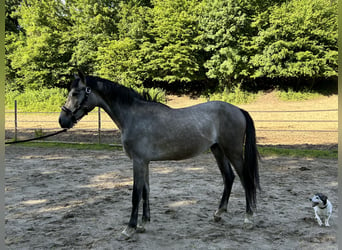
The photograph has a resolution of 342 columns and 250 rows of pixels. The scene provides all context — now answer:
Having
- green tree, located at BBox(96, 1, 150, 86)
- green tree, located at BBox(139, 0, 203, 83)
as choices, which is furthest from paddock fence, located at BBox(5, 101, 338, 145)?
green tree, located at BBox(139, 0, 203, 83)

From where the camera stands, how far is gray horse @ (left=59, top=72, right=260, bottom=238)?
9.84 feet

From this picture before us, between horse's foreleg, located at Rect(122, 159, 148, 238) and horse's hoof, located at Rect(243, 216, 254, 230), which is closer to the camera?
horse's foreleg, located at Rect(122, 159, 148, 238)

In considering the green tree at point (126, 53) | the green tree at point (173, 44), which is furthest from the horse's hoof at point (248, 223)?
the green tree at point (126, 53)

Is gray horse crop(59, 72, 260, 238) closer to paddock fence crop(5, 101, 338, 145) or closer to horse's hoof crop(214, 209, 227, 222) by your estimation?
horse's hoof crop(214, 209, 227, 222)

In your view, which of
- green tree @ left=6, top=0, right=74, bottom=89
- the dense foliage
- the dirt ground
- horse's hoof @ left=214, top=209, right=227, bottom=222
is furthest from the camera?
green tree @ left=6, top=0, right=74, bottom=89

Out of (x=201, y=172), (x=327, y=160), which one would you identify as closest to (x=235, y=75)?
(x=327, y=160)

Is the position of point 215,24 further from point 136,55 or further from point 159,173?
point 159,173

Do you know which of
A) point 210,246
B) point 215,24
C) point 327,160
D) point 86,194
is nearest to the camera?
point 210,246

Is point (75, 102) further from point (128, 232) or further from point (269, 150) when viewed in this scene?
point (269, 150)

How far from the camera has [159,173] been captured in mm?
5699

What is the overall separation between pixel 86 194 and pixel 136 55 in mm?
21232

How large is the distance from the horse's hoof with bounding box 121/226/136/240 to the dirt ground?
65 mm

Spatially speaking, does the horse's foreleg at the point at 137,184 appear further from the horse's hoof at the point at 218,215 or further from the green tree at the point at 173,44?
the green tree at the point at 173,44

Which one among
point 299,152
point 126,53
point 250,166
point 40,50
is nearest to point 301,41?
point 126,53
